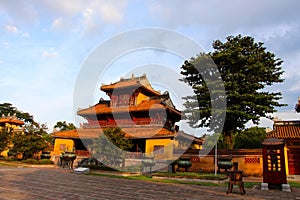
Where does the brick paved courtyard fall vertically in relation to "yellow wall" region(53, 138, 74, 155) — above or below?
below

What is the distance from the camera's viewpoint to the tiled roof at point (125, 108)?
2591cm

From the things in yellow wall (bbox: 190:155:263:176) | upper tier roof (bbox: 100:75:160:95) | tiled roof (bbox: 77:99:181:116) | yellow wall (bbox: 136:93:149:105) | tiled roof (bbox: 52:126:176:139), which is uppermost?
upper tier roof (bbox: 100:75:160:95)

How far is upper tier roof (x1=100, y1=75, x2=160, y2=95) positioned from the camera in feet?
93.8

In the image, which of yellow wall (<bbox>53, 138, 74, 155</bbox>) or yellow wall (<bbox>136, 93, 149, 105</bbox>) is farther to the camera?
yellow wall (<bbox>136, 93, 149, 105</bbox>)

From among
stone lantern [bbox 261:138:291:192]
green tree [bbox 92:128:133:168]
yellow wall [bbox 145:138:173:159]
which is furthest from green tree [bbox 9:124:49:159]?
stone lantern [bbox 261:138:291:192]

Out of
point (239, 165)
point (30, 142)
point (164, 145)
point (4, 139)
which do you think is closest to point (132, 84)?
point (164, 145)

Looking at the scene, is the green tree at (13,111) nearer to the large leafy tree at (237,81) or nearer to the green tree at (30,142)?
the green tree at (30,142)

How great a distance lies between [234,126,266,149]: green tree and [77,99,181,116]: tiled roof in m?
9.01

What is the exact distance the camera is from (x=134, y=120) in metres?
27.2

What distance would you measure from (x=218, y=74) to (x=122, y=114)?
1169 cm

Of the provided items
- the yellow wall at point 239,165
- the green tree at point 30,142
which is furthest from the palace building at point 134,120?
the green tree at point 30,142

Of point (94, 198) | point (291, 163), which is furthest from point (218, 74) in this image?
point (94, 198)

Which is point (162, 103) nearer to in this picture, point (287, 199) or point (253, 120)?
point (253, 120)

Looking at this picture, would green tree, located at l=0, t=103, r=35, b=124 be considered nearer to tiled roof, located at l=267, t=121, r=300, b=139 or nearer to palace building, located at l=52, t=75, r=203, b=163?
palace building, located at l=52, t=75, r=203, b=163
